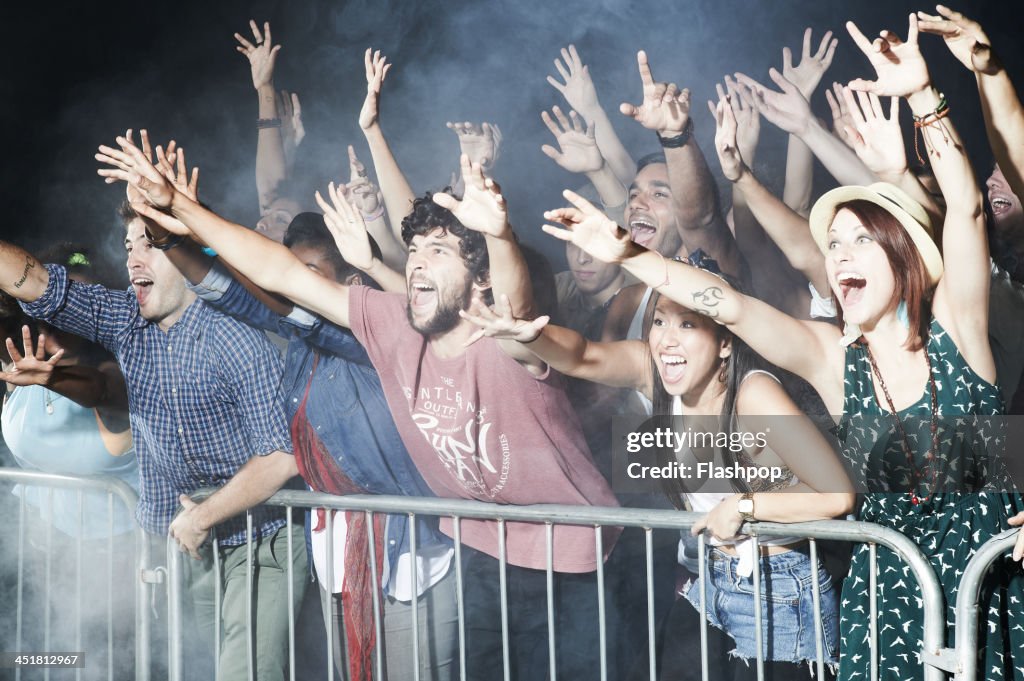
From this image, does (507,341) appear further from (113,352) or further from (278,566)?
(113,352)

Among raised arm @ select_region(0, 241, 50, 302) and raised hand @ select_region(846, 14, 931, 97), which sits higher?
raised hand @ select_region(846, 14, 931, 97)

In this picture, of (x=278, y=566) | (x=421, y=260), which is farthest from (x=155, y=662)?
(x=421, y=260)

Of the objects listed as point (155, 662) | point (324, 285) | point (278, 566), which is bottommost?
point (155, 662)

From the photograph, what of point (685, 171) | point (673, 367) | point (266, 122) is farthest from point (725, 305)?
point (266, 122)

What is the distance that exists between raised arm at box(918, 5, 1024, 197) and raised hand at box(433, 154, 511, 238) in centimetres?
126

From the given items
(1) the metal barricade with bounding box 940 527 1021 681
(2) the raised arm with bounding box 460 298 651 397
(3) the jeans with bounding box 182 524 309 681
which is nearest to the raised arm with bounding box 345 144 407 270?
(2) the raised arm with bounding box 460 298 651 397

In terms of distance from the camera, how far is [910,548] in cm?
280

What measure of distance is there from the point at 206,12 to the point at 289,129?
0.59m

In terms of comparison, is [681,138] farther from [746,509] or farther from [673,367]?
[746,509]

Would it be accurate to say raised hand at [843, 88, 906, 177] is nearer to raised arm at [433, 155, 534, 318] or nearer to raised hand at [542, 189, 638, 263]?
raised hand at [542, 189, 638, 263]

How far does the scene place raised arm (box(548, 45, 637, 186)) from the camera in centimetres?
331

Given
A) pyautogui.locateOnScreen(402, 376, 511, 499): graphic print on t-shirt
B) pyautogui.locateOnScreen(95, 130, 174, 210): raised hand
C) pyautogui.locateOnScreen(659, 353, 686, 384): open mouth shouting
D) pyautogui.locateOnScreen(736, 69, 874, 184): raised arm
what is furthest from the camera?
pyautogui.locateOnScreen(95, 130, 174, 210): raised hand

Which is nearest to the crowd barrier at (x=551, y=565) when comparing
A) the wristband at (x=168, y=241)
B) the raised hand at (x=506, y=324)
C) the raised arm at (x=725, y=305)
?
the raised arm at (x=725, y=305)

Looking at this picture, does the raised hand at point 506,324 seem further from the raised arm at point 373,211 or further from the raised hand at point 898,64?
the raised hand at point 898,64
